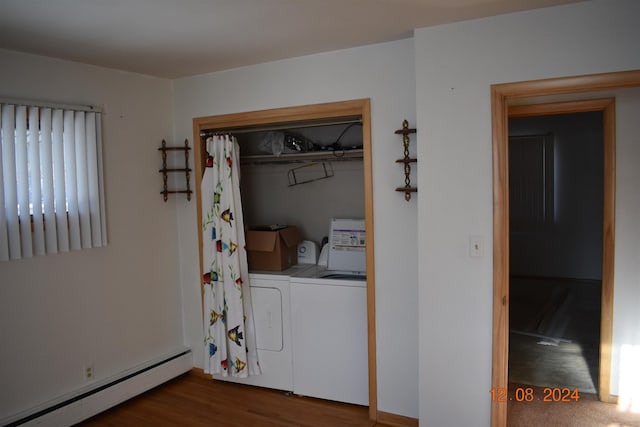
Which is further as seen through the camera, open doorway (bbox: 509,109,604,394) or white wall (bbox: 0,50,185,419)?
open doorway (bbox: 509,109,604,394)

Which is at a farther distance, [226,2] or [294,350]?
[294,350]

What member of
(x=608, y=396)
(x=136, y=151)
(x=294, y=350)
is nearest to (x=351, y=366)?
(x=294, y=350)

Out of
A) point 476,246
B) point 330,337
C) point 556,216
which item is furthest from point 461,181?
point 556,216

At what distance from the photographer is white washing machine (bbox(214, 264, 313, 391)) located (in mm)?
3301

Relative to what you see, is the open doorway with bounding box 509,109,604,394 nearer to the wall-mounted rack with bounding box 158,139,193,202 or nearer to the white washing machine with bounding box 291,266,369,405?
the white washing machine with bounding box 291,266,369,405

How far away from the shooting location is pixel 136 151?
10.9 feet

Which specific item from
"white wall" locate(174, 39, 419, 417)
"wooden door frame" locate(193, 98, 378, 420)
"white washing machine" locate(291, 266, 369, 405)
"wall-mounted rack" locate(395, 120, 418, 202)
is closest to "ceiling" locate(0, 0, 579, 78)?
"white wall" locate(174, 39, 419, 417)

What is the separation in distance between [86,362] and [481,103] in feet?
9.46

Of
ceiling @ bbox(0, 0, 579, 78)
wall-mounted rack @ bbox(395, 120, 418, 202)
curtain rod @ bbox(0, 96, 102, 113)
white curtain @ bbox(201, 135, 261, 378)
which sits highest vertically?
ceiling @ bbox(0, 0, 579, 78)

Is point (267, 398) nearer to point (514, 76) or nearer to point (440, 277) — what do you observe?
point (440, 277)

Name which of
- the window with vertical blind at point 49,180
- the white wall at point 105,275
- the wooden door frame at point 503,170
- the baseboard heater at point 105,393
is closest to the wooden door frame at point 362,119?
the white wall at point 105,275

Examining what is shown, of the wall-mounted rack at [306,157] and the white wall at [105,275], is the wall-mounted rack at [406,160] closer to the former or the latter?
the wall-mounted rack at [306,157]

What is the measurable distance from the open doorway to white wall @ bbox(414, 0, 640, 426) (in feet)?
8.53

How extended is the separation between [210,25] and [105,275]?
1.83 metres
